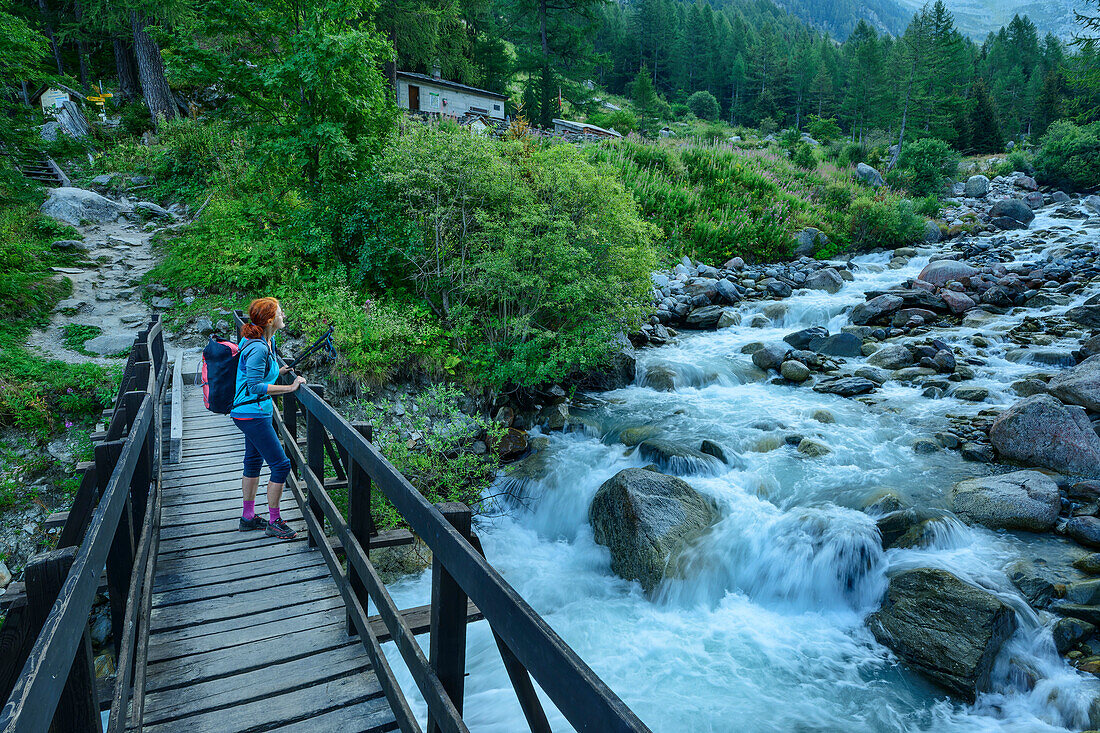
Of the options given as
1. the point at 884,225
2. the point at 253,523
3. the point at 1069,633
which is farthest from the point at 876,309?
the point at 253,523

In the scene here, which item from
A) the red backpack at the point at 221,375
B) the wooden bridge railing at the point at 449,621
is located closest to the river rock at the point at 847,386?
the wooden bridge railing at the point at 449,621

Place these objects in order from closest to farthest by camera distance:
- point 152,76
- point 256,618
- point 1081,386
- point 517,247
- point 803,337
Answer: point 256,618
point 1081,386
point 517,247
point 803,337
point 152,76

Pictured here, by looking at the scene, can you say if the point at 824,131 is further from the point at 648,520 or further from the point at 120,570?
the point at 120,570

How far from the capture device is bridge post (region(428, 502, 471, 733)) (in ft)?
7.17

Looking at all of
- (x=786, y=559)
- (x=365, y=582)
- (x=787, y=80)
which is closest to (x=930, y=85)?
(x=787, y=80)

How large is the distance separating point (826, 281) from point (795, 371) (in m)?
8.48

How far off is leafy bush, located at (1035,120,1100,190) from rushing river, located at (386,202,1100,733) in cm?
3526

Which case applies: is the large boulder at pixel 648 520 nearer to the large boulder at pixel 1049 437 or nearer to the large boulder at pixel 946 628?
the large boulder at pixel 946 628

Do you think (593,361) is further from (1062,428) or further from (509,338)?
(1062,428)

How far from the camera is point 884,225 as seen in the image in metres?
24.9

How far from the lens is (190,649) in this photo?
3689 millimetres

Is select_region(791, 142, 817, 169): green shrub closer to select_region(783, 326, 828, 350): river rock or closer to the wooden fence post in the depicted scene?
select_region(783, 326, 828, 350): river rock

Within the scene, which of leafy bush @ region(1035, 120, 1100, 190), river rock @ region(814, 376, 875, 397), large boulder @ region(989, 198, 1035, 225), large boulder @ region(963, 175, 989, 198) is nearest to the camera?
river rock @ region(814, 376, 875, 397)

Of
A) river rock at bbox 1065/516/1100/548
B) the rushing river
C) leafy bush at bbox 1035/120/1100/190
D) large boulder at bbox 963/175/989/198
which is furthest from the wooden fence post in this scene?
leafy bush at bbox 1035/120/1100/190
